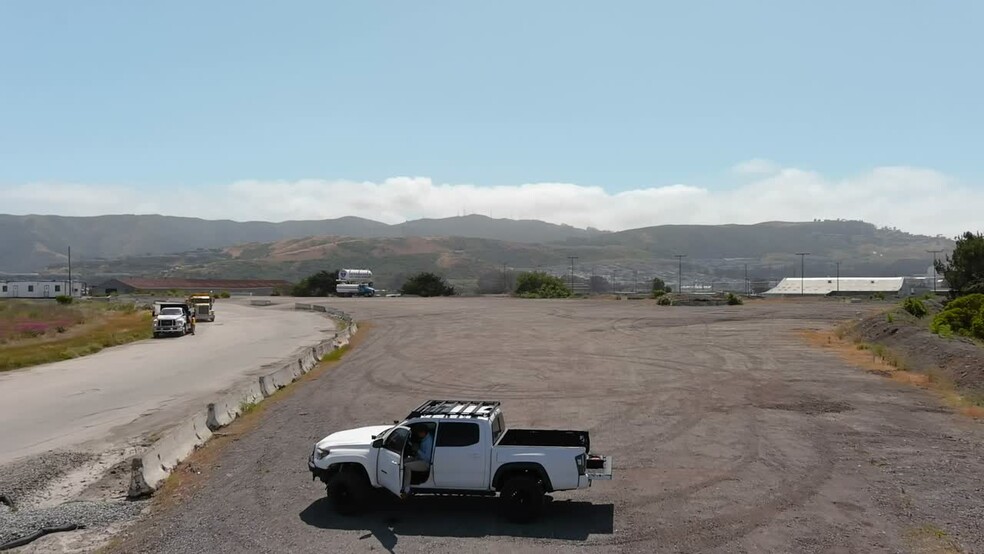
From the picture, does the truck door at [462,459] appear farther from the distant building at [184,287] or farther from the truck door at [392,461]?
the distant building at [184,287]

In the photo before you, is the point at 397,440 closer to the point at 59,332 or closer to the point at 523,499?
the point at 523,499

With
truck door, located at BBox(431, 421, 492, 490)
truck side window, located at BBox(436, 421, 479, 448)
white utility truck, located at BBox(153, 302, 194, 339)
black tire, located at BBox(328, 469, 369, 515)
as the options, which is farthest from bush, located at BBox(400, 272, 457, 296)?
truck door, located at BBox(431, 421, 492, 490)

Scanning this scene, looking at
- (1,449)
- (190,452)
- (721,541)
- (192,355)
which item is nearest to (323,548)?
(721,541)

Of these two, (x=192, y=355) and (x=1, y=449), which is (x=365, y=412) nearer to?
(x=1, y=449)

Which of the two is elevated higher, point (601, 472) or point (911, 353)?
point (601, 472)

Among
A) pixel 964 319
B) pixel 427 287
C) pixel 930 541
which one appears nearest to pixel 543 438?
pixel 930 541

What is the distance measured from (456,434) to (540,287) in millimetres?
130637

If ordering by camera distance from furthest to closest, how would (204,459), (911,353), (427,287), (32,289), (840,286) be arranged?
1. (840,286)
2. (427,287)
3. (32,289)
4. (911,353)
5. (204,459)

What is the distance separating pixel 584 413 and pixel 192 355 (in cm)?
3128

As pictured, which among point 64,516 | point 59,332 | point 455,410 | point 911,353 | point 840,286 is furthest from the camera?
point 840,286

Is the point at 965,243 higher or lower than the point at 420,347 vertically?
higher

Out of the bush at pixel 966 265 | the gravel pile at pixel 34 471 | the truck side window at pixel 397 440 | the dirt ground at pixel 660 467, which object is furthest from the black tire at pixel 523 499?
the bush at pixel 966 265

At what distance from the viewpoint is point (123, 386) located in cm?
3403

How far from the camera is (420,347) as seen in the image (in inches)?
1793
